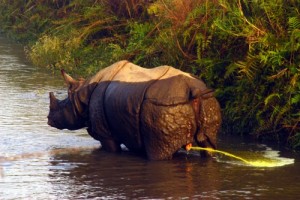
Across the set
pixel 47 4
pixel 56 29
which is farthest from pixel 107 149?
pixel 47 4

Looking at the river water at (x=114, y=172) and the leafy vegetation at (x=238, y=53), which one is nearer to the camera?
the river water at (x=114, y=172)

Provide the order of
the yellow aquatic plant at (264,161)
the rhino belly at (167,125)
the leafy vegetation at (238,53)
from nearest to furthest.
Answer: the rhino belly at (167,125) → the yellow aquatic plant at (264,161) → the leafy vegetation at (238,53)

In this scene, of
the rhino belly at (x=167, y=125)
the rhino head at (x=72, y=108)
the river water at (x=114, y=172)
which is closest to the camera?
the river water at (x=114, y=172)

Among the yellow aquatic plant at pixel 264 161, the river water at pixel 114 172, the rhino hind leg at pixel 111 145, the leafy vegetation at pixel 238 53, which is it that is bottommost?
the river water at pixel 114 172

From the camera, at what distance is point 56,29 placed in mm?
23172

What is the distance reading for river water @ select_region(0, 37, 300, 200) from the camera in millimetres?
9578

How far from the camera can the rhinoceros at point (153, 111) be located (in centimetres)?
1055

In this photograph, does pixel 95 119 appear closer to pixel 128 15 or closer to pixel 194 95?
pixel 194 95

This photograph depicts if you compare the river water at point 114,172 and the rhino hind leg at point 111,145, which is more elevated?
the rhino hind leg at point 111,145

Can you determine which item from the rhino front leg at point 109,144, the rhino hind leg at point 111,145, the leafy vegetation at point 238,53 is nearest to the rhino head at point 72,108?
the rhino front leg at point 109,144

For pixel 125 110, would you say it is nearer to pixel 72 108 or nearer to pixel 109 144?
pixel 109 144

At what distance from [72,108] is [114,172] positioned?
205 cm

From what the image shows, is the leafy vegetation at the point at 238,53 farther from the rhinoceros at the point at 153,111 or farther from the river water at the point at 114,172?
the rhinoceros at the point at 153,111

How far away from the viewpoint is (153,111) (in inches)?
416
